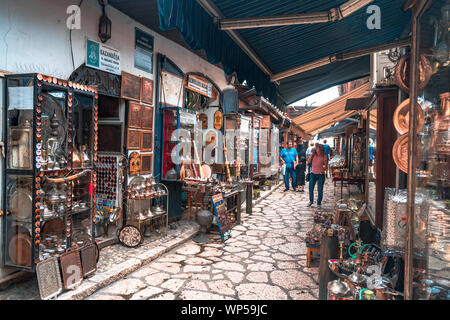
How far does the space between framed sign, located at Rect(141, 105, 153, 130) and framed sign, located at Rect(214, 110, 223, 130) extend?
3.37 metres

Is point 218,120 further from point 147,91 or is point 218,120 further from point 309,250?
point 309,250

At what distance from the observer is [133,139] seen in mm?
5668

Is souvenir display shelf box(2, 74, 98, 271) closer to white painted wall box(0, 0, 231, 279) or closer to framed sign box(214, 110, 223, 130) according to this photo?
white painted wall box(0, 0, 231, 279)

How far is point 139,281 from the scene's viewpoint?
13.4ft

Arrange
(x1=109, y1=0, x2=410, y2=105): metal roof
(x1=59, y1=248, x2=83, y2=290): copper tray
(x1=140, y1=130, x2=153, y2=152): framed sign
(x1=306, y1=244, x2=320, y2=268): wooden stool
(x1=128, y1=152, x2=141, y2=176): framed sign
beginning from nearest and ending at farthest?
(x1=59, y1=248, x2=83, y2=290): copper tray → (x1=109, y1=0, x2=410, y2=105): metal roof → (x1=306, y1=244, x2=320, y2=268): wooden stool → (x1=128, y1=152, x2=141, y2=176): framed sign → (x1=140, y1=130, x2=153, y2=152): framed sign

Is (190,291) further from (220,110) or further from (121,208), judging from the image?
(220,110)

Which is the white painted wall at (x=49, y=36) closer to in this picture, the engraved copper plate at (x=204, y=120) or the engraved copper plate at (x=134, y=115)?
the engraved copper plate at (x=134, y=115)

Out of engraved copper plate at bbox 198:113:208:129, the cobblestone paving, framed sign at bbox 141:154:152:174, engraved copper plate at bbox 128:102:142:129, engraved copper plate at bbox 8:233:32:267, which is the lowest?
the cobblestone paving

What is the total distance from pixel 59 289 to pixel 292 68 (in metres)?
6.82

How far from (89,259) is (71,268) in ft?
1.03

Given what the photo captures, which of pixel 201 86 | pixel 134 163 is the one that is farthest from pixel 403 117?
pixel 201 86

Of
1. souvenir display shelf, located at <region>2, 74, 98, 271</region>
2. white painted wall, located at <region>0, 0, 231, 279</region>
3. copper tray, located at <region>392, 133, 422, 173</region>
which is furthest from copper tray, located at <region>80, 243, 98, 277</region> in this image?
copper tray, located at <region>392, 133, 422, 173</region>

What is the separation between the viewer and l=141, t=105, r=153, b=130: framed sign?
231 inches

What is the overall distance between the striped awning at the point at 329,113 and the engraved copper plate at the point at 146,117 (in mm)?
8242
